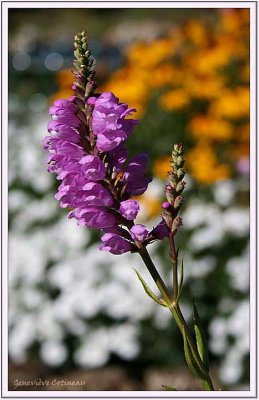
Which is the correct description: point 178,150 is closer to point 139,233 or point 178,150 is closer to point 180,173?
point 180,173

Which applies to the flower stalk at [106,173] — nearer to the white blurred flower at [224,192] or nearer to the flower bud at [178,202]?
the flower bud at [178,202]

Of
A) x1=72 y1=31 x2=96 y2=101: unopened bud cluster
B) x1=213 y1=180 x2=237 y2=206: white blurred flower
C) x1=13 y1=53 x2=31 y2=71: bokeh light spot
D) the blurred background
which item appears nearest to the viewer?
x1=72 y1=31 x2=96 y2=101: unopened bud cluster

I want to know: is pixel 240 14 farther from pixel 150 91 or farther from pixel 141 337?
pixel 141 337

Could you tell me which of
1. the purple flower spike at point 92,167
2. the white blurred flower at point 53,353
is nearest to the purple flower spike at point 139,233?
the purple flower spike at point 92,167

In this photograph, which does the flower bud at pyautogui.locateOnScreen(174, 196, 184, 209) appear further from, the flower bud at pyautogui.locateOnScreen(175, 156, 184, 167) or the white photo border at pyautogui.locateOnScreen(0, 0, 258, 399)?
the white photo border at pyautogui.locateOnScreen(0, 0, 258, 399)

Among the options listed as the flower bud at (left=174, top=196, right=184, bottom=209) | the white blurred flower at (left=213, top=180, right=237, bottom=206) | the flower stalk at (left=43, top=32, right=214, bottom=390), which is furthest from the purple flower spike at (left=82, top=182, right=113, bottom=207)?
the white blurred flower at (left=213, top=180, right=237, bottom=206)

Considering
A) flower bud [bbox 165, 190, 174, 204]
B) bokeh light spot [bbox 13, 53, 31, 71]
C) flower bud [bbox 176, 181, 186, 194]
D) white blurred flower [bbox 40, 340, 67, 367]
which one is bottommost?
white blurred flower [bbox 40, 340, 67, 367]
